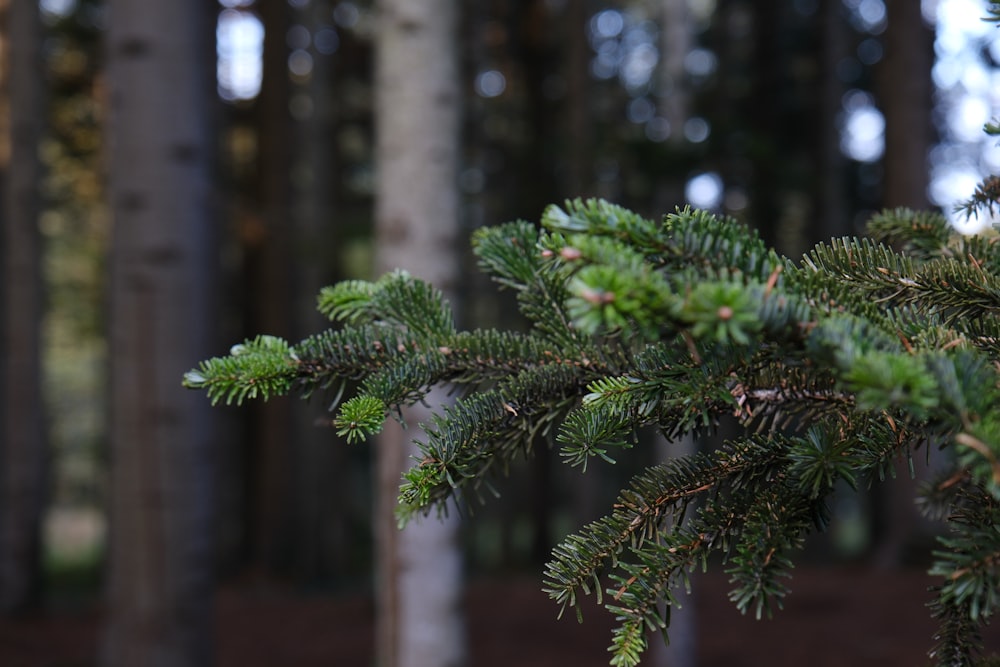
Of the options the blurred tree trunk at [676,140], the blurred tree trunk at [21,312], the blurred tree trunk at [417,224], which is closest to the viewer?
the blurred tree trunk at [417,224]

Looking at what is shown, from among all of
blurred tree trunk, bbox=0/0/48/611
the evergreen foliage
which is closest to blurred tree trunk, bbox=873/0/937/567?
the evergreen foliage

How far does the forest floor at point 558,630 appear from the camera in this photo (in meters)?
6.25

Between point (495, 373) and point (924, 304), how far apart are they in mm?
677

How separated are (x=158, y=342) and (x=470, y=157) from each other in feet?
32.0

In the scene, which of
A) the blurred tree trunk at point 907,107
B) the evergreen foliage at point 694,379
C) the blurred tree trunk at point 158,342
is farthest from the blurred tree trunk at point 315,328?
Result: the evergreen foliage at point 694,379

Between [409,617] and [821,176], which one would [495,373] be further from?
[821,176]

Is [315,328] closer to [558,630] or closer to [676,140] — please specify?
[558,630]

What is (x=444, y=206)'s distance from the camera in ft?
12.5

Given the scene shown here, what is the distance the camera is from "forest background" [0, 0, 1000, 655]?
29.2ft

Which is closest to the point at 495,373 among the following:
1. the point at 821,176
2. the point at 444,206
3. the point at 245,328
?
→ the point at 444,206

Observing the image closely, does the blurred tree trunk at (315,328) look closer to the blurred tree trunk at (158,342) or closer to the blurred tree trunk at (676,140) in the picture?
the blurred tree trunk at (676,140)

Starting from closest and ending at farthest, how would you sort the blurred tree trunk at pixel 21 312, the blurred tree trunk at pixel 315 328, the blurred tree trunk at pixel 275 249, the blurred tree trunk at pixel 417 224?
the blurred tree trunk at pixel 417 224 → the blurred tree trunk at pixel 21 312 → the blurred tree trunk at pixel 275 249 → the blurred tree trunk at pixel 315 328

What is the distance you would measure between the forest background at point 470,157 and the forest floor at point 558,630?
1.11 m

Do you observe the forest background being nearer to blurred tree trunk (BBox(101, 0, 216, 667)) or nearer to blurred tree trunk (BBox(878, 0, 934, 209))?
blurred tree trunk (BBox(878, 0, 934, 209))
